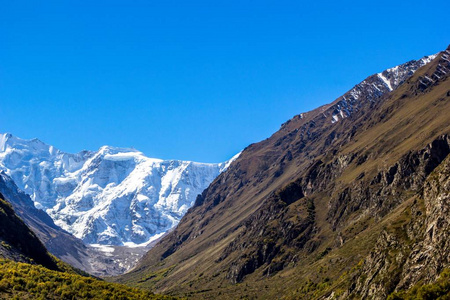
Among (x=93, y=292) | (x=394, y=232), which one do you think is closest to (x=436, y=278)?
(x=394, y=232)

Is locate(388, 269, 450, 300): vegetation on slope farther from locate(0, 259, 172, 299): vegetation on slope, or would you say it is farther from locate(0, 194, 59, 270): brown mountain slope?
locate(0, 194, 59, 270): brown mountain slope

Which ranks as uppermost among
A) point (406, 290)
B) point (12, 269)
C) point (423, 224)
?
point (12, 269)

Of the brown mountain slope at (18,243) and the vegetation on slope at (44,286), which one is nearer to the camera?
the vegetation on slope at (44,286)

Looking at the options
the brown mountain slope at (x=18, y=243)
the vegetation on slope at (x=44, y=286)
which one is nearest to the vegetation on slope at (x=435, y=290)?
the vegetation on slope at (x=44, y=286)

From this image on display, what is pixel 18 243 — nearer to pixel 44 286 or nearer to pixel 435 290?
pixel 44 286

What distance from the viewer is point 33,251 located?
170 metres

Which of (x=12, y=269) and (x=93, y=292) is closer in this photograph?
(x=12, y=269)

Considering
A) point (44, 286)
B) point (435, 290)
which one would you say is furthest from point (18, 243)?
point (435, 290)

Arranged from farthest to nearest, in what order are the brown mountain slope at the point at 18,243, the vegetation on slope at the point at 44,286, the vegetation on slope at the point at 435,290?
the brown mountain slope at the point at 18,243, the vegetation on slope at the point at 44,286, the vegetation on slope at the point at 435,290

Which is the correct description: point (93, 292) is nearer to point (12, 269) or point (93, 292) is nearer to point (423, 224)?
point (12, 269)

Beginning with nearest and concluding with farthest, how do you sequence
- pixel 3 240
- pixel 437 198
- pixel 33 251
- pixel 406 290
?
pixel 406 290, pixel 437 198, pixel 3 240, pixel 33 251

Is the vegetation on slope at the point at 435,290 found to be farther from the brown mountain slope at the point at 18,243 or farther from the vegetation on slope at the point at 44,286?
the brown mountain slope at the point at 18,243

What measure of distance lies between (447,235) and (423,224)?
17810mm

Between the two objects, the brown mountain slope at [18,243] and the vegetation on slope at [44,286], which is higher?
the brown mountain slope at [18,243]
